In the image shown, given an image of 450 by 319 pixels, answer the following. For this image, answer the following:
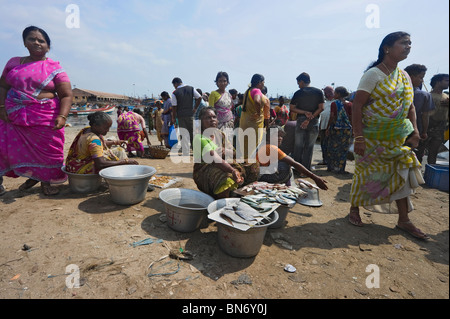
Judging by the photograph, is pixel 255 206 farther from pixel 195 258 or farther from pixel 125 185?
pixel 125 185

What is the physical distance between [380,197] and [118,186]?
3395 mm

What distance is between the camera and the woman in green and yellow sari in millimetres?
2486

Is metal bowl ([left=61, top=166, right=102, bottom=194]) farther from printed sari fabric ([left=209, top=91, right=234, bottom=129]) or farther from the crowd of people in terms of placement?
printed sari fabric ([left=209, top=91, right=234, bottom=129])

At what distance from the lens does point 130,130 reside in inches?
237

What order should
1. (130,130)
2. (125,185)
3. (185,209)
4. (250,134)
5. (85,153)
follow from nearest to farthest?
(185,209)
(125,185)
(85,153)
(250,134)
(130,130)

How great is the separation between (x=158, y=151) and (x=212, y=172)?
12.2 ft

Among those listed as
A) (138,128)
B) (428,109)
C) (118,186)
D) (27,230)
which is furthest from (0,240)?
(428,109)

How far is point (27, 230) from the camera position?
2473 millimetres

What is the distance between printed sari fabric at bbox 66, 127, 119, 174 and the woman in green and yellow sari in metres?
3.47

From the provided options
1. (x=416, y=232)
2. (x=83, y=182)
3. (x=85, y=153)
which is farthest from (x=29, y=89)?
(x=416, y=232)

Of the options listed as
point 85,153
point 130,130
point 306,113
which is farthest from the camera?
point 130,130

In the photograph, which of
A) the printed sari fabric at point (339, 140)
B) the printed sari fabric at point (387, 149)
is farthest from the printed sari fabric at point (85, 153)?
the printed sari fabric at point (339, 140)

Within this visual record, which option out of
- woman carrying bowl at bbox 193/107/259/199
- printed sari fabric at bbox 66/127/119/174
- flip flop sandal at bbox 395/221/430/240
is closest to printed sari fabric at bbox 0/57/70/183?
printed sari fabric at bbox 66/127/119/174

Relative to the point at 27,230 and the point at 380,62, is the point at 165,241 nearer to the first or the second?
the point at 27,230
